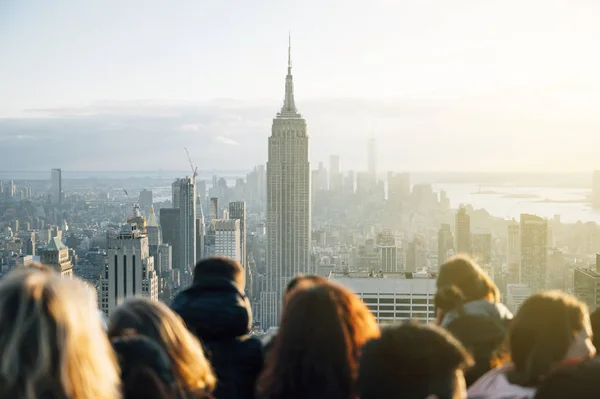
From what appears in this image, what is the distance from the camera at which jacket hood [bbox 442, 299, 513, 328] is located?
2.97m

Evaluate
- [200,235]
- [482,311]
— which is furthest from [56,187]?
[482,311]

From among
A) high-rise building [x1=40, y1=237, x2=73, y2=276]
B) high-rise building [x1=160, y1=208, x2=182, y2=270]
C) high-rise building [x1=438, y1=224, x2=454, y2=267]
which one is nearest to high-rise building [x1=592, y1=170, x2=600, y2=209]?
high-rise building [x1=438, y1=224, x2=454, y2=267]

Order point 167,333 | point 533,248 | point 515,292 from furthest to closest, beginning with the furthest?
point 533,248, point 515,292, point 167,333

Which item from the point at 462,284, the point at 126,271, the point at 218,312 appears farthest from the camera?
the point at 126,271

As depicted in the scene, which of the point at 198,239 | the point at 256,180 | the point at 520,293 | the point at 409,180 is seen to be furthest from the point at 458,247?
the point at 256,180

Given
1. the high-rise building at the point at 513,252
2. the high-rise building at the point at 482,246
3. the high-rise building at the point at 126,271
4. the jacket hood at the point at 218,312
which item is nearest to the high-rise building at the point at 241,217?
the high-rise building at the point at 126,271

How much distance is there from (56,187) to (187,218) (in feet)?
44.7

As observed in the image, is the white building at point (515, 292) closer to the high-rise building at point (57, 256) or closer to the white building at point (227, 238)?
the high-rise building at point (57, 256)

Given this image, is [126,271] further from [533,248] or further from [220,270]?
[220,270]

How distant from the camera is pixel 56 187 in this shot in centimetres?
4222

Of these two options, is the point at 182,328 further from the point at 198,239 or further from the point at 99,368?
the point at 198,239

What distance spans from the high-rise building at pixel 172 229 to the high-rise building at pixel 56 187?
7.36 metres

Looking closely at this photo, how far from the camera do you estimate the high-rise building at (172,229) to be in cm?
4693

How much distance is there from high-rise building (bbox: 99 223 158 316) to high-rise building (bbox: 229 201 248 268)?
19.5 metres
